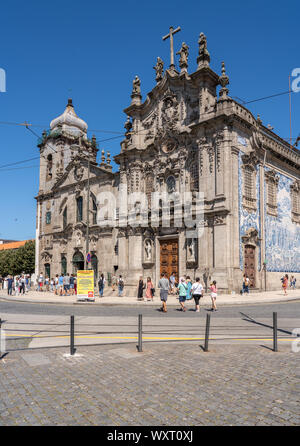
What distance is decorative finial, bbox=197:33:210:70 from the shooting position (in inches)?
1061

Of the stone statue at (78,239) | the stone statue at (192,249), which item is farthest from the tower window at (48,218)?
the stone statue at (192,249)

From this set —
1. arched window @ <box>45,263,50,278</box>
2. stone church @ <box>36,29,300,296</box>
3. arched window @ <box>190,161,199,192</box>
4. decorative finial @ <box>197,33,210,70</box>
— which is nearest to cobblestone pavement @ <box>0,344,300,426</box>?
stone church @ <box>36,29,300,296</box>

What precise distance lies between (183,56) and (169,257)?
54.4ft

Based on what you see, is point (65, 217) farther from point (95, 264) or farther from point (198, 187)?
point (198, 187)

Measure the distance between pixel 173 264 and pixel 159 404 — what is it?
2278 centimetres

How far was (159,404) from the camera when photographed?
4.71 metres

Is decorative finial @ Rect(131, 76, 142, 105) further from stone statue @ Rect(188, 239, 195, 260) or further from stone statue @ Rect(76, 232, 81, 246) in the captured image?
stone statue @ Rect(188, 239, 195, 260)

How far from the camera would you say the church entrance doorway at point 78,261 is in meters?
37.5

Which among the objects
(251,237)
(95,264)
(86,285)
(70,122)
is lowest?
(86,285)

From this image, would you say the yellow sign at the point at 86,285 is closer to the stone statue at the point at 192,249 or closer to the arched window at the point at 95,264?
the stone statue at the point at 192,249

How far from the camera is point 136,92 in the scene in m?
32.9

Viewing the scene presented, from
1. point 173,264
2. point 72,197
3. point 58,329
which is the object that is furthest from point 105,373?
point 72,197

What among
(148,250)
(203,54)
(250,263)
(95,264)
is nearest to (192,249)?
(250,263)
